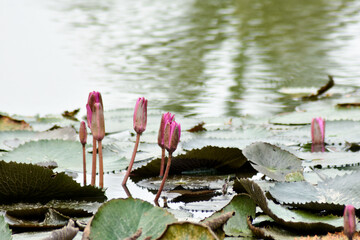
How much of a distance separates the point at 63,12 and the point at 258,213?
7.45m

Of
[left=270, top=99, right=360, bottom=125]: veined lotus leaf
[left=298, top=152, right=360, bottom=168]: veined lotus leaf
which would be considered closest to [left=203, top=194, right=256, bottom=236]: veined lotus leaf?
[left=298, top=152, right=360, bottom=168]: veined lotus leaf

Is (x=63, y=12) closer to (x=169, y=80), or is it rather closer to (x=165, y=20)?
(x=165, y=20)

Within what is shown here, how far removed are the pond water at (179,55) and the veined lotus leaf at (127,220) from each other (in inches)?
76.0

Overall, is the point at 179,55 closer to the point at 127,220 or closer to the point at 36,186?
the point at 36,186

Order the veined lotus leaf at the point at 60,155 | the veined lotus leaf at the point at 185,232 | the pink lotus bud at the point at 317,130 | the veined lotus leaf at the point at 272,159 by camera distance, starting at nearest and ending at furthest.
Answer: the veined lotus leaf at the point at 185,232, the veined lotus leaf at the point at 272,159, the veined lotus leaf at the point at 60,155, the pink lotus bud at the point at 317,130

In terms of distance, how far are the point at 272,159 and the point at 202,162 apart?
0.21 meters

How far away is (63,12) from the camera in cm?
823

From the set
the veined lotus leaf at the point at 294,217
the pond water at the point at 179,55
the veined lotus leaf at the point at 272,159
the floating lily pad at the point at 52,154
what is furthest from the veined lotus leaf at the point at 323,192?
the pond water at the point at 179,55

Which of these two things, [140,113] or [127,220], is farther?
[140,113]

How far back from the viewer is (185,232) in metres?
0.93

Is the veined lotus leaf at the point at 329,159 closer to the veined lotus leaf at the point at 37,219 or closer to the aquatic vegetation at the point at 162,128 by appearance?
the aquatic vegetation at the point at 162,128

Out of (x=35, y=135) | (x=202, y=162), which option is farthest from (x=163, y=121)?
(x=35, y=135)

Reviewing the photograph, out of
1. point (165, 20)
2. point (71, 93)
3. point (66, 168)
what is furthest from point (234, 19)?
point (66, 168)

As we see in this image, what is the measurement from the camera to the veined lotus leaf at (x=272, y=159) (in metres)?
1.59
